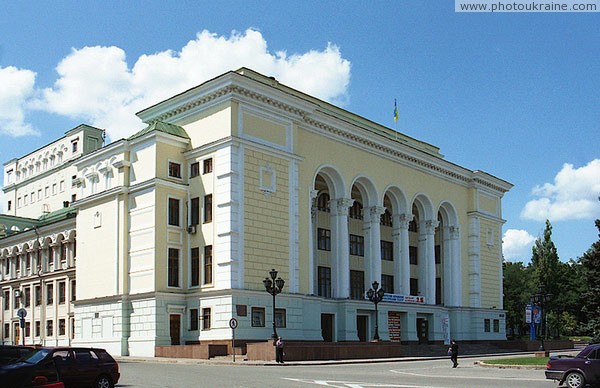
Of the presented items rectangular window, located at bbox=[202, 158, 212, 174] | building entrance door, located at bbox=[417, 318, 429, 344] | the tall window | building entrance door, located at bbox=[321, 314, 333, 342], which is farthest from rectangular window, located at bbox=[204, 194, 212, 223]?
building entrance door, located at bbox=[417, 318, 429, 344]

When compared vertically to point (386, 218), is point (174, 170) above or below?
above

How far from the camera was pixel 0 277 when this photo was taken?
67.8 m

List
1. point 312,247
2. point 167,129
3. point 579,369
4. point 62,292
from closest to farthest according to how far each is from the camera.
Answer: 1. point 579,369
2. point 167,129
3. point 312,247
4. point 62,292

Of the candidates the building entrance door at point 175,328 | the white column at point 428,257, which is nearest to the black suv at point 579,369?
the building entrance door at point 175,328

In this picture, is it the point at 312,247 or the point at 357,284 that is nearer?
the point at 312,247

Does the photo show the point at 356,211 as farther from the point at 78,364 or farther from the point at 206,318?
the point at 78,364

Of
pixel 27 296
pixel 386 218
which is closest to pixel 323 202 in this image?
pixel 386 218

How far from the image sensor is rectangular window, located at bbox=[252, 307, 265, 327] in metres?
43.9

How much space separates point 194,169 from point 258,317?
10.4 meters

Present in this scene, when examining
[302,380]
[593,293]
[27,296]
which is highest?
[593,293]

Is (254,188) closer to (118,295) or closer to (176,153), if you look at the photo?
(176,153)

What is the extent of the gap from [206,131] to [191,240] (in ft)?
22.8

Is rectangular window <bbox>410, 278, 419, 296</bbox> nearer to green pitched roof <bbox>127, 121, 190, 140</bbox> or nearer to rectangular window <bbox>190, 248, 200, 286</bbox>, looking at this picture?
rectangular window <bbox>190, 248, 200, 286</bbox>

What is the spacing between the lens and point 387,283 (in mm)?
61562
